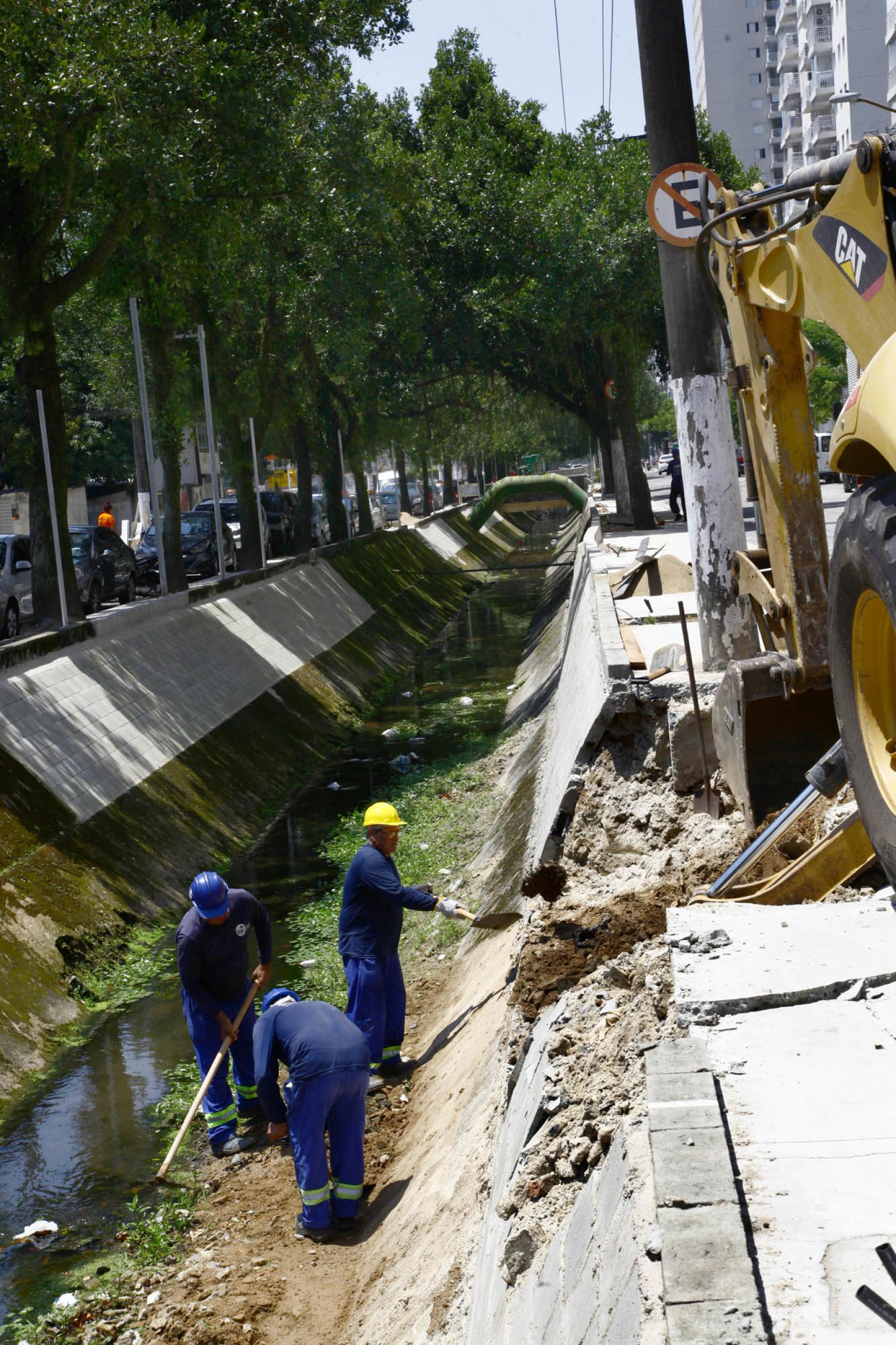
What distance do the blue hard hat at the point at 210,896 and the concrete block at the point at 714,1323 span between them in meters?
5.89

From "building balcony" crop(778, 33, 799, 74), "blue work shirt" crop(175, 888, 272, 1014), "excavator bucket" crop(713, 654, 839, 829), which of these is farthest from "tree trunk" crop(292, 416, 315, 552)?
"building balcony" crop(778, 33, 799, 74)

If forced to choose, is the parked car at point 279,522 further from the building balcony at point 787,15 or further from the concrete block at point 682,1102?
the building balcony at point 787,15

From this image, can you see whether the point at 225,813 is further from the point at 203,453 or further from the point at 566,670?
the point at 203,453

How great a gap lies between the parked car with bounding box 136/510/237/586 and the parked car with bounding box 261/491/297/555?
3.31m

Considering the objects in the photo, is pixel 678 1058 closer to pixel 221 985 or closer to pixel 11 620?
pixel 221 985

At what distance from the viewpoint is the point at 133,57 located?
15.1m

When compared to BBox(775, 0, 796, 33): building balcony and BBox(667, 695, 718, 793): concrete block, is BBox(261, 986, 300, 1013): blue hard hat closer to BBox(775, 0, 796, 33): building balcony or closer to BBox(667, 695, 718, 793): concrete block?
BBox(667, 695, 718, 793): concrete block

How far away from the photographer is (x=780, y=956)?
15.6 feet

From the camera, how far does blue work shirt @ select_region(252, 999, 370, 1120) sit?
7.06 m

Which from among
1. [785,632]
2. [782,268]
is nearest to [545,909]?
[785,632]

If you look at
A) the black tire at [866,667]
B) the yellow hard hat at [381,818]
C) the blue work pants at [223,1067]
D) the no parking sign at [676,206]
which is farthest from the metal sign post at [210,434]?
the black tire at [866,667]

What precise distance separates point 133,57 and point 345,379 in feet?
50.3

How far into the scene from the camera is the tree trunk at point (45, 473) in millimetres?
17297

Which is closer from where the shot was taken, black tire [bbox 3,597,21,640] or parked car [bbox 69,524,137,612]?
black tire [bbox 3,597,21,640]
